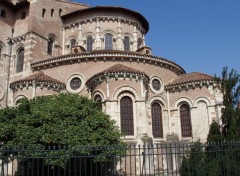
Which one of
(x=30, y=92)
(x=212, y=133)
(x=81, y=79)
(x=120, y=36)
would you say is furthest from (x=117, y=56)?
(x=212, y=133)

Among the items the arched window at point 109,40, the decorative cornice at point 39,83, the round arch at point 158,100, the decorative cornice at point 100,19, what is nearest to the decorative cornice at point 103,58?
the decorative cornice at point 39,83

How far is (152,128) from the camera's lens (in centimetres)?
2447

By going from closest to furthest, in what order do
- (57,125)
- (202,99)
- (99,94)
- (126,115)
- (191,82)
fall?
(57,125) → (126,115) → (99,94) → (202,99) → (191,82)

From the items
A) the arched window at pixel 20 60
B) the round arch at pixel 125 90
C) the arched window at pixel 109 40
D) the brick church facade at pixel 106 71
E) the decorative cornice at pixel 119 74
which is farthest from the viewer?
the arched window at pixel 109 40

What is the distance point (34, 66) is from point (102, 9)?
10.2 metres

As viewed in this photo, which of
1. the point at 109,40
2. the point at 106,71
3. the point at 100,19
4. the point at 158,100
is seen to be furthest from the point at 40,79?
the point at 100,19

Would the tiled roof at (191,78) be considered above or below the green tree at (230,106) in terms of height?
above

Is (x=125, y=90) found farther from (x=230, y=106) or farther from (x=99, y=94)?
(x=230, y=106)

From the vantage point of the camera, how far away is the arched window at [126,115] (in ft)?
69.1

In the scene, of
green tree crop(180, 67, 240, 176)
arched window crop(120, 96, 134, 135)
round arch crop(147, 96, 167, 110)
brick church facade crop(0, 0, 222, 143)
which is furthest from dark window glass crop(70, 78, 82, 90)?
green tree crop(180, 67, 240, 176)

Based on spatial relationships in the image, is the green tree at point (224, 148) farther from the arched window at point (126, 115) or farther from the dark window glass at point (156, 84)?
the dark window glass at point (156, 84)

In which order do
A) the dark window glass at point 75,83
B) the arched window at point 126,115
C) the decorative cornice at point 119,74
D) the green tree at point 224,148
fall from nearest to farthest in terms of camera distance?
the green tree at point 224,148, the arched window at point 126,115, the decorative cornice at point 119,74, the dark window glass at point 75,83

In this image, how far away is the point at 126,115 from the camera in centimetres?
2131

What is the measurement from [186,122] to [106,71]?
356 inches
